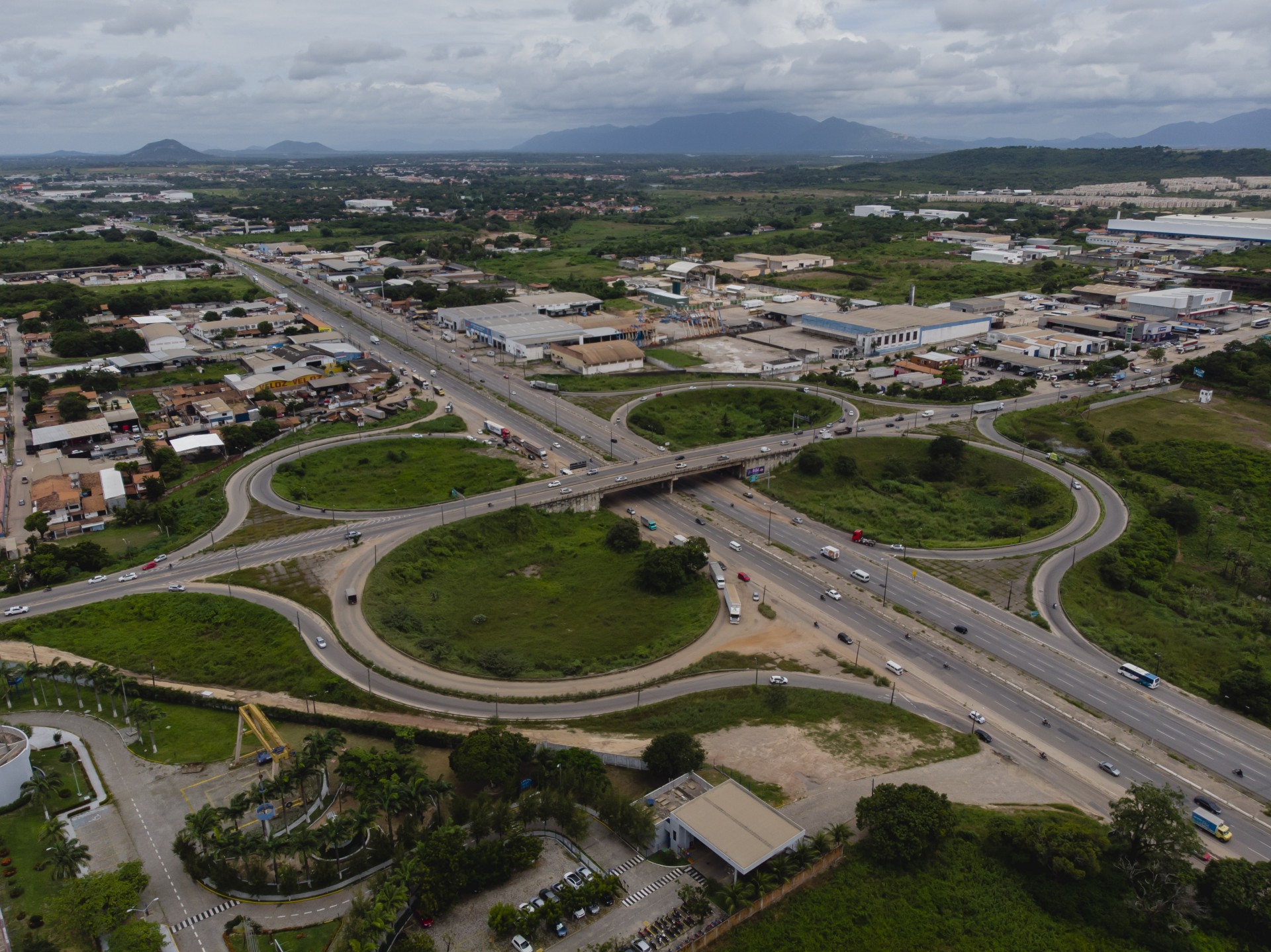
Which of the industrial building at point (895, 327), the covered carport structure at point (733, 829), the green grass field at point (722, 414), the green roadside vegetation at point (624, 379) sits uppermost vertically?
the industrial building at point (895, 327)

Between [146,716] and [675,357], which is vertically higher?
[675,357]

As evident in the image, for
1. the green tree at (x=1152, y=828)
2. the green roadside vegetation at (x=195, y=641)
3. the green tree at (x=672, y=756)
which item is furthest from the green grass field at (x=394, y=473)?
the green tree at (x=1152, y=828)

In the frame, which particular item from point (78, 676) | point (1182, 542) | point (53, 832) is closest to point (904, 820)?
point (53, 832)

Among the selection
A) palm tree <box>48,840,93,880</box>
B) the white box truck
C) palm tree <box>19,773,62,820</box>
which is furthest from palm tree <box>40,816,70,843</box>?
the white box truck

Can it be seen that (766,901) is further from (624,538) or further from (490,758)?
(624,538)

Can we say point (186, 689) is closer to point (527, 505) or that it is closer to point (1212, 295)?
point (527, 505)

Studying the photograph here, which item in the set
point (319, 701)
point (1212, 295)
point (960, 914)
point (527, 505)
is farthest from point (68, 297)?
point (1212, 295)

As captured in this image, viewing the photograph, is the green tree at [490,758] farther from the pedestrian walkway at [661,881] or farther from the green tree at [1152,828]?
the green tree at [1152,828]

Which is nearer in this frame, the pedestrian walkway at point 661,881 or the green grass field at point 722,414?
the pedestrian walkway at point 661,881

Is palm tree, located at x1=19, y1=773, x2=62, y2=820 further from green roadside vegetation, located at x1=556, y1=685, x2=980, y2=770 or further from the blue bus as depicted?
the blue bus
